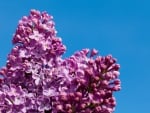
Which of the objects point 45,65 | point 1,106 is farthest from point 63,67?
point 1,106

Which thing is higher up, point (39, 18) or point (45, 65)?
point (39, 18)

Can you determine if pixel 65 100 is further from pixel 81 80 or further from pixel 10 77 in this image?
pixel 10 77

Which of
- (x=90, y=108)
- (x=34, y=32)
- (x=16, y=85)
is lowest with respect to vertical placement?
(x=90, y=108)

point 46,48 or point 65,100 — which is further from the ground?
point 46,48

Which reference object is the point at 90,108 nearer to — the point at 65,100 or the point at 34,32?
the point at 65,100

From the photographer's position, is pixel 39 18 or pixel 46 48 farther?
pixel 39 18

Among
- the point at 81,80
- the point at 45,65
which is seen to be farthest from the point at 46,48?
the point at 81,80
